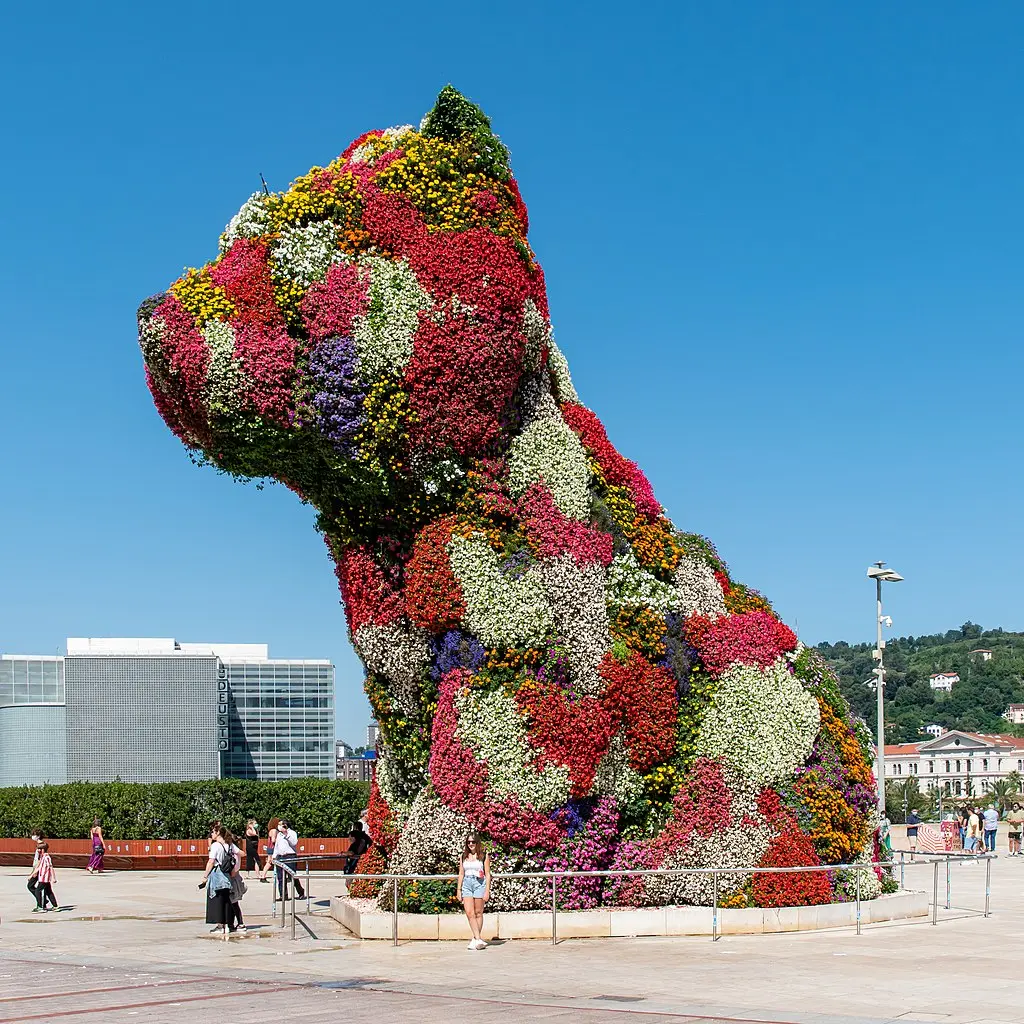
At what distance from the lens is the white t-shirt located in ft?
66.8

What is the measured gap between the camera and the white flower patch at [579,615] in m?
16.3

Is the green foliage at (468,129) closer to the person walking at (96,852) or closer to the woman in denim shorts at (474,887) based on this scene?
the woman in denim shorts at (474,887)

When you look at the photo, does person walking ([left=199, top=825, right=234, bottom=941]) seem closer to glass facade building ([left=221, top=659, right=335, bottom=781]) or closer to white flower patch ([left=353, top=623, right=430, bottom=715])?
white flower patch ([left=353, top=623, right=430, bottom=715])

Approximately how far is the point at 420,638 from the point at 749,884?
5.00 meters

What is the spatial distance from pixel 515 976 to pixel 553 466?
637cm

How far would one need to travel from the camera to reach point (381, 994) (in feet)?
39.8

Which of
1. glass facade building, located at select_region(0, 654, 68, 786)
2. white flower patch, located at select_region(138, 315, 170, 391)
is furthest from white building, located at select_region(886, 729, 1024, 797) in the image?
white flower patch, located at select_region(138, 315, 170, 391)

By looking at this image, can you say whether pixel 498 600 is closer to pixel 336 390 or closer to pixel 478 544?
pixel 478 544

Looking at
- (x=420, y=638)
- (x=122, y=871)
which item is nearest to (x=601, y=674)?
(x=420, y=638)

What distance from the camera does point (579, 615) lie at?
16453 mm

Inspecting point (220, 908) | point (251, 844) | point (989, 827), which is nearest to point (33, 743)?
point (251, 844)

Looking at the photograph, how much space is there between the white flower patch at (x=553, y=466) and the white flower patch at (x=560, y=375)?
42.8 inches

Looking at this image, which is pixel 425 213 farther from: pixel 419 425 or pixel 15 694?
pixel 15 694

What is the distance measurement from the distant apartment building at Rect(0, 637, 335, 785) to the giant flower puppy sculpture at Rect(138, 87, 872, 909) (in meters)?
46.8
